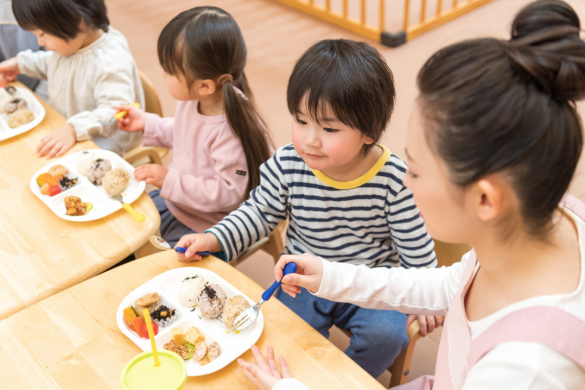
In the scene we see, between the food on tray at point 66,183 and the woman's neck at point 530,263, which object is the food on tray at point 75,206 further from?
the woman's neck at point 530,263

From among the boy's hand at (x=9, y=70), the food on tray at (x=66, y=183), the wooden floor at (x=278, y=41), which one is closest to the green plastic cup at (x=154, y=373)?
the food on tray at (x=66, y=183)

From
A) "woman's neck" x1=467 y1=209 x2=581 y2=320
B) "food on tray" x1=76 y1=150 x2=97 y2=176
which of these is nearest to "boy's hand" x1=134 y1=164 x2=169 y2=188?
"food on tray" x1=76 y1=150 x2=97 y2=176

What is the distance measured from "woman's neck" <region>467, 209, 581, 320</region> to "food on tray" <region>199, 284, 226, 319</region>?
1.55 feet

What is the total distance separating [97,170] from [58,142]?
0.18 m

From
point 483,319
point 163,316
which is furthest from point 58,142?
point 483,319

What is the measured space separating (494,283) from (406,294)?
0.85 feet

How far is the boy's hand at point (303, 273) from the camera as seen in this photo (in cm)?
96

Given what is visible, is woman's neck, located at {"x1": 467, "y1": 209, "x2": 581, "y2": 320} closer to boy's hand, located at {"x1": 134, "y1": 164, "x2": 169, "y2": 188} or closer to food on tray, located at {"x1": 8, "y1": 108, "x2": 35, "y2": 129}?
boy's hand, located at {"x1": 134, "y1": 164, "x2": 169, "y2": 188}

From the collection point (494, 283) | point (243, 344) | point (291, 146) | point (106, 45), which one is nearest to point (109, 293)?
point (243, 344)

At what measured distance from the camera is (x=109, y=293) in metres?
1.01

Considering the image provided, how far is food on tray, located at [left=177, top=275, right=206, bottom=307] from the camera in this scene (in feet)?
3.29

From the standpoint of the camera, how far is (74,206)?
122 centimetres

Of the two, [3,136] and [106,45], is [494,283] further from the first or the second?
[106,45]

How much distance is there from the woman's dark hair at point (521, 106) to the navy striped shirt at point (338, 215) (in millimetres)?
543
